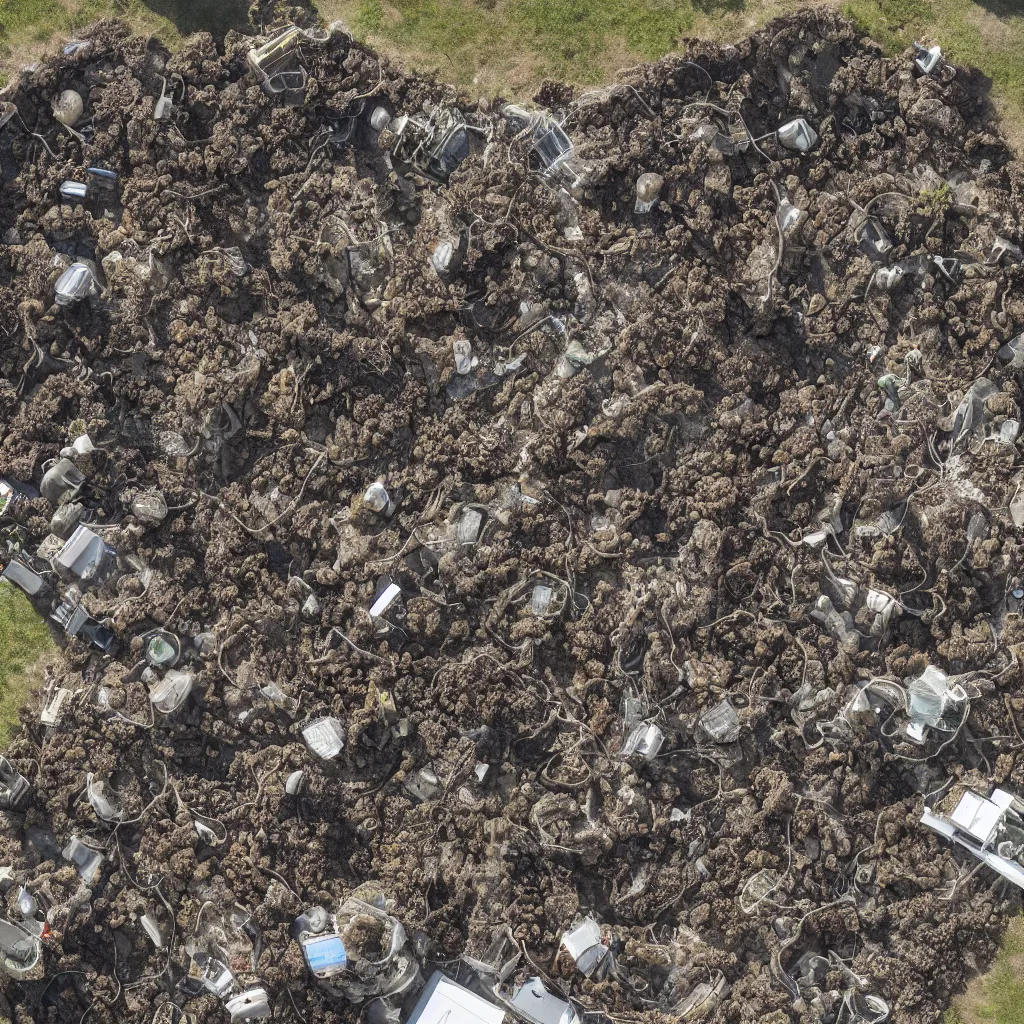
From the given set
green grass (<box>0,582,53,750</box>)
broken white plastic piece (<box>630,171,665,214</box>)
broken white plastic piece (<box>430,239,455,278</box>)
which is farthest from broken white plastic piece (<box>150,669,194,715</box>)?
broken white plastic piece (<box>630,171,665,214</box>)

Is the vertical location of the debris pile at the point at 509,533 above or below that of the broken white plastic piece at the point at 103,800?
above

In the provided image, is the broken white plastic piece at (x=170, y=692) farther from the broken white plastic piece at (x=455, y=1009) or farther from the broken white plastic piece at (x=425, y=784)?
the broken white plastic piece at (x=455, y=1009)

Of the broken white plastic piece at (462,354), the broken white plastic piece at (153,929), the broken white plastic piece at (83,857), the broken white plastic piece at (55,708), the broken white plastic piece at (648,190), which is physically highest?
the broken white plastic piece at (648,190)

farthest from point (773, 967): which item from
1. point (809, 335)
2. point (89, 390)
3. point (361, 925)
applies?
point (89, 390)

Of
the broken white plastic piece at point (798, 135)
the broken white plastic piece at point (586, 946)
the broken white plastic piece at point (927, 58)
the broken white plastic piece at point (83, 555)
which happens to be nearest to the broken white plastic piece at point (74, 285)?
the broken white plastic piece at point (83, 555)

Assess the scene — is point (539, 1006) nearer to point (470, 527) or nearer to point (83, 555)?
point (470, 527)

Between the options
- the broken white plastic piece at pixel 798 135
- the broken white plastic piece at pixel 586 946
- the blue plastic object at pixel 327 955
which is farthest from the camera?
the broken white plastic piece at pixel 798 135

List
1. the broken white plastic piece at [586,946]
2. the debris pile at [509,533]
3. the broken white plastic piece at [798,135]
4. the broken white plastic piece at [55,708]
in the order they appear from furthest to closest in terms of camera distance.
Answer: the broken white plastic piece at [798,135] → the broken white plastic piece at [55,708] → the debris pile at [509,533] → the broken white plastic piece at [586,946]
